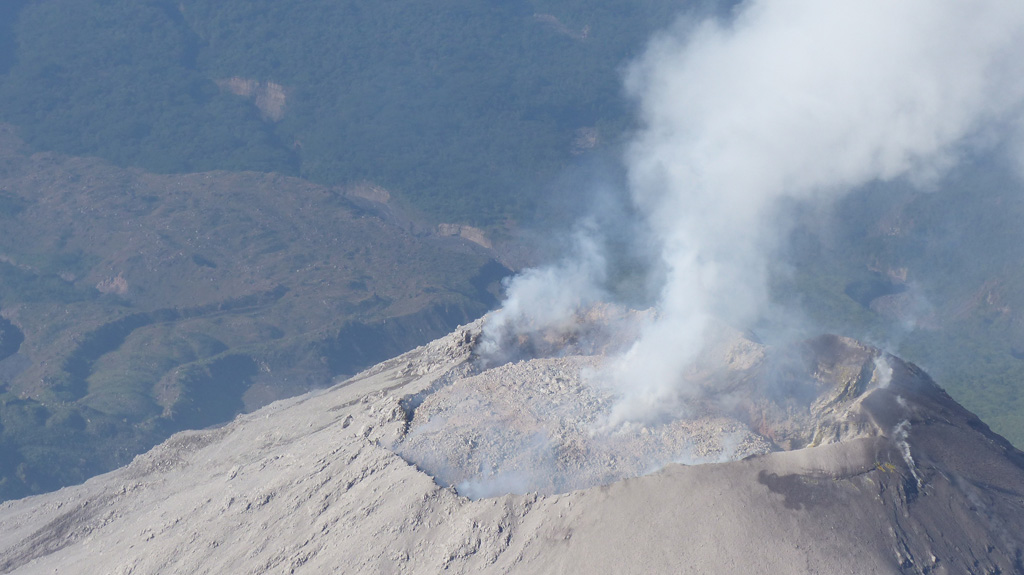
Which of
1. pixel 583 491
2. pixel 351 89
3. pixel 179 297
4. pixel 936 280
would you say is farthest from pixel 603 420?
pixel 351 89

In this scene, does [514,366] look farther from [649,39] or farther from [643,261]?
[649,39]

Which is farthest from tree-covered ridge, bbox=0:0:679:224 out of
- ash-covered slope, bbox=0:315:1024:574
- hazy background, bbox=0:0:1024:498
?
ash-covered slope, bbox=0:315:1024:574

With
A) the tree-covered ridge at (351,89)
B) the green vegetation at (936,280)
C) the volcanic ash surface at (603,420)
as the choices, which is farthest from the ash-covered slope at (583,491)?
the tree-covered ridge at (351,89)

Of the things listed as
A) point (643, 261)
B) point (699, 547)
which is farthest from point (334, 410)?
point (643, 261)

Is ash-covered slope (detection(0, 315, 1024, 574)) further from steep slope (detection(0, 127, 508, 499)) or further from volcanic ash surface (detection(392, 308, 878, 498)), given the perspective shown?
steep slope (detection(0, 127, 508, 499))

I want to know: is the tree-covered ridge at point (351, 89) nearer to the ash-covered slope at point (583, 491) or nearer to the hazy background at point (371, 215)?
the hazy background at point (371, 215)

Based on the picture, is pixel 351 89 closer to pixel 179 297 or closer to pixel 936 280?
pixel 179 297
